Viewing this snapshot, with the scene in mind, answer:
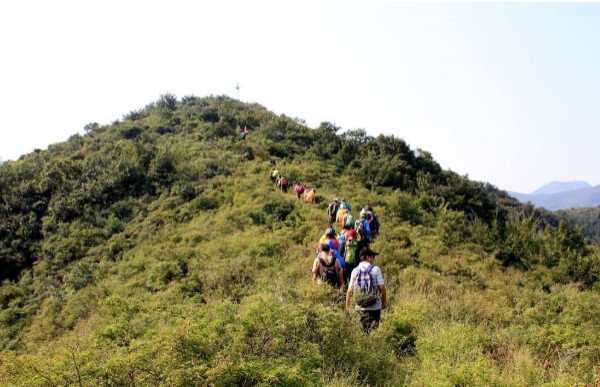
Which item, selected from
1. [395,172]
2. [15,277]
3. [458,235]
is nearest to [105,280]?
[15,277]

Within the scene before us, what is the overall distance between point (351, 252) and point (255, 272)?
3.49m

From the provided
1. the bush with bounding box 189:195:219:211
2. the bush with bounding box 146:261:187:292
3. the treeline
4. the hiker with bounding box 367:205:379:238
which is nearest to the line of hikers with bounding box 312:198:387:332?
the hiker with bounding box 367:205:379:238

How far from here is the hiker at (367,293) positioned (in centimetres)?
578

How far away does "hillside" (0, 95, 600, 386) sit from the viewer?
3.93 metres

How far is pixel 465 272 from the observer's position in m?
12.0

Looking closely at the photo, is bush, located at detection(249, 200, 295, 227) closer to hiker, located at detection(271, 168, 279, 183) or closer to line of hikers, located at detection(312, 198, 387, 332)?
hiker, located at detection(271, 168, 279, 183)

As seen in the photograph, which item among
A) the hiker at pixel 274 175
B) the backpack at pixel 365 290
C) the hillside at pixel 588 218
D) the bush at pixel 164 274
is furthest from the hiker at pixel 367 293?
the hillside at pixel 588 218

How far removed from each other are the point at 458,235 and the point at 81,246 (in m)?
17.2

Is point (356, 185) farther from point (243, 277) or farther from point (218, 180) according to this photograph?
point (243, 277)

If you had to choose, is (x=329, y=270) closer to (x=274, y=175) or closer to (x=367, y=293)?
(x=367, y=293)

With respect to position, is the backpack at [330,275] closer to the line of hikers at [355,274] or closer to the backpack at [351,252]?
the line of hikers at [355,274]

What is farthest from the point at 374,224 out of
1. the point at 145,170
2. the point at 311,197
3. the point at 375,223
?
the point at 145,170

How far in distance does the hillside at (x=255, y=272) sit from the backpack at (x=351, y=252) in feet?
3.47

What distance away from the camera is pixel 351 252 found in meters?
8.19
